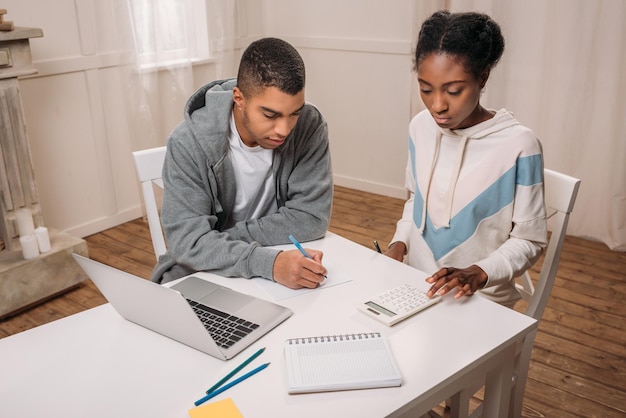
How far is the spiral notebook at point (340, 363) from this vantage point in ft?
3.09

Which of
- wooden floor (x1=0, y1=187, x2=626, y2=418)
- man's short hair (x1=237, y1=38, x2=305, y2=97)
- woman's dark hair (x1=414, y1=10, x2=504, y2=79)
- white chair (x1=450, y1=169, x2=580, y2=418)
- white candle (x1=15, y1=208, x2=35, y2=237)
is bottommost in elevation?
wooden floor (x1=0, y1=187, x2=626, y2=418)

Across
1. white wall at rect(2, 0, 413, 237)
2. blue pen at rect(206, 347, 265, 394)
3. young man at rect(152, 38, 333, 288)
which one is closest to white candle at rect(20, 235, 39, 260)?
white wall at rect(2, 0, 413, 237)

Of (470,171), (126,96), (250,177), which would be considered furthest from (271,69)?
(126,96)

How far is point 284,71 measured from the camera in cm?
135

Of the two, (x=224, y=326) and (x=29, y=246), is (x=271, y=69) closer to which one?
(x=224, y=326)

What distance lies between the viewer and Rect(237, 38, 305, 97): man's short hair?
1354 mm

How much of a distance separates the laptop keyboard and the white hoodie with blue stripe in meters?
0.54

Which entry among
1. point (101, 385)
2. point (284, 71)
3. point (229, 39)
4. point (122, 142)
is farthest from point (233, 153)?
point (229, 39)

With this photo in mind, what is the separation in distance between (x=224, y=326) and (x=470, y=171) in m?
0.72

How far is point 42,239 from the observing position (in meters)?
2.57

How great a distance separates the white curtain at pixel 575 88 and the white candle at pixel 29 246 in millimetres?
2201

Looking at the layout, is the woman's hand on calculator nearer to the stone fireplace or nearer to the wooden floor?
the wooden floor

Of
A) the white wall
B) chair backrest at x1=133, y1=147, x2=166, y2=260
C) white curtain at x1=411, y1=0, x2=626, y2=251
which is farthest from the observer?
the white wall

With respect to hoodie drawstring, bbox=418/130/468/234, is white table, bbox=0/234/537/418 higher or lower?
lower
